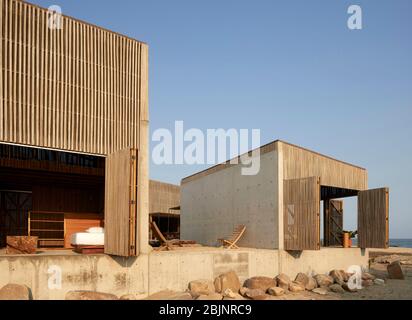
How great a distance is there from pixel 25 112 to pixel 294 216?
1271 cm

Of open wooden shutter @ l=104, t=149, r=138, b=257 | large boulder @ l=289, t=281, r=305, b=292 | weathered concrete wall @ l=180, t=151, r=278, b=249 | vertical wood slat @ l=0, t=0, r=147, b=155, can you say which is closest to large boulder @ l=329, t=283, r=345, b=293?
large boulder @ l=289, t=281, r=305, b=292

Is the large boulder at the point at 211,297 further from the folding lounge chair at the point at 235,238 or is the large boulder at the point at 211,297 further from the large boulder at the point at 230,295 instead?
the folding lounge chair at the point at 235,238

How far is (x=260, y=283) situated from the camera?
740 inches

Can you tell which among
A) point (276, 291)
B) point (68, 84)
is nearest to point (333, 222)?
point (276, 291)

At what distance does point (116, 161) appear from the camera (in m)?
16.1

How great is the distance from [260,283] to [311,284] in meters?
2.93

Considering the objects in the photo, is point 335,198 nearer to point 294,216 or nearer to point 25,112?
point 294,216

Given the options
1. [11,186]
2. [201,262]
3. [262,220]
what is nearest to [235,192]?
[262,220]

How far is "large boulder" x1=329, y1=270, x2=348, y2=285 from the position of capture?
21.8 m

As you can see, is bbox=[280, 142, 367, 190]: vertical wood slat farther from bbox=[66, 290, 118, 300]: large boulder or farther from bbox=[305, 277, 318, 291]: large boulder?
bbox=[66, 290, 118, 300]: large boulder

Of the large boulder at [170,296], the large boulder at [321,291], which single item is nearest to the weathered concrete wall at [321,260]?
the large boulder at [321,291]

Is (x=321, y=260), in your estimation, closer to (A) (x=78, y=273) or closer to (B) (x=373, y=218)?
(B) (x=373, y=218)

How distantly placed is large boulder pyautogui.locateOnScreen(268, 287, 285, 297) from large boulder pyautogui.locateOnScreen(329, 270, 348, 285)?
184 inches

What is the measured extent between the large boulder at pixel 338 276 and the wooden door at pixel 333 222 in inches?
305
